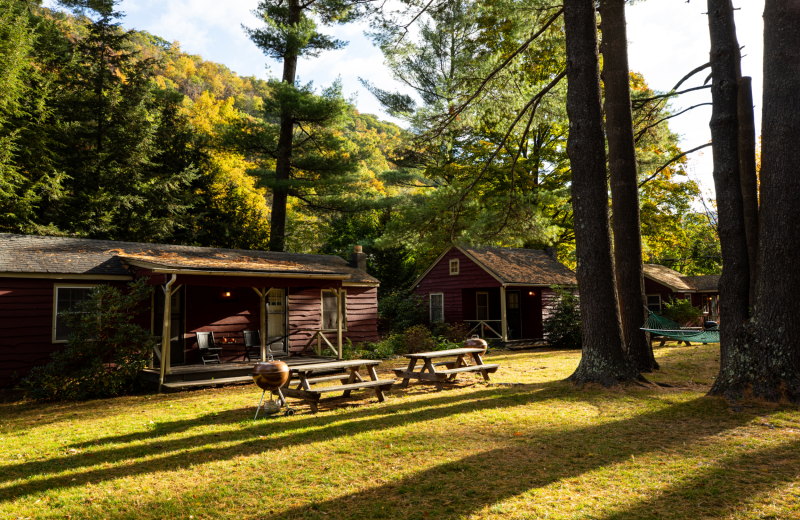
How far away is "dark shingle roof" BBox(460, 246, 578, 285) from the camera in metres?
19.5

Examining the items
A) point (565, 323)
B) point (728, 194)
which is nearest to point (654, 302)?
point (565, 323)

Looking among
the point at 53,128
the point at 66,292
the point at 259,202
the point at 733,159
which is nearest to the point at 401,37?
the point at 733,159

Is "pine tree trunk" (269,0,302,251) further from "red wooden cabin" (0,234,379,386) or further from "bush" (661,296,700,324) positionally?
"bush" (661,296,700,324)

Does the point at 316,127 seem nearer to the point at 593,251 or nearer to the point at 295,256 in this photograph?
the point at 295,256

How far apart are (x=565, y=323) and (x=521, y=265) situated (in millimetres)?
3680

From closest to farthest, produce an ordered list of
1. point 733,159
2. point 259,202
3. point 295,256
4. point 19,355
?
point 733,159 < point 19,355 < point 295,256 < point 259,202

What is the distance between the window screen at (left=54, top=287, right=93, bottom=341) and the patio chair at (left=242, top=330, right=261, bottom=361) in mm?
3849

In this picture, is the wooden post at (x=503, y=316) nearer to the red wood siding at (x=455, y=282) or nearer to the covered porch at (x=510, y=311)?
the red wood siding at (x=455, y=282)

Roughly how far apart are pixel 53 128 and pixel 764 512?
901 inches

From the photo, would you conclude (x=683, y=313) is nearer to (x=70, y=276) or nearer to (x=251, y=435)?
(x=251, y=435)

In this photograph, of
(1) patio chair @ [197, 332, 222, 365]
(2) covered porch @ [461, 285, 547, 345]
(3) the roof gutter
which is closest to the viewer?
(3) the roof gutter

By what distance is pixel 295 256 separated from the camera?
52.9ft

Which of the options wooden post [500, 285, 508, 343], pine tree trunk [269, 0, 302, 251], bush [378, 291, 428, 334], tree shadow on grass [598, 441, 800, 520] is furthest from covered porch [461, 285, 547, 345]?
tree shadow on grass [598, 441, 800, 520]

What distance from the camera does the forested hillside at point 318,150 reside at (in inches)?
508
